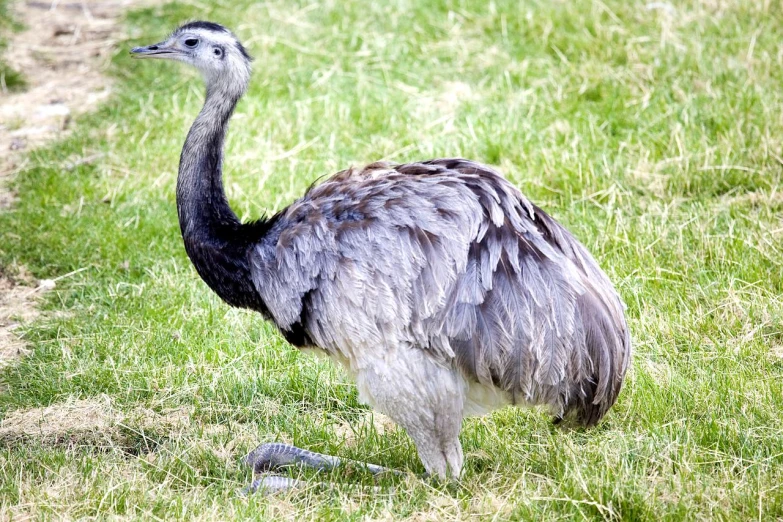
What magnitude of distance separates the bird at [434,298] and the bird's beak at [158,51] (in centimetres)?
98

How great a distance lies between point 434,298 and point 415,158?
10.4 feet

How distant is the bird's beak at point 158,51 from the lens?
5.17 meters

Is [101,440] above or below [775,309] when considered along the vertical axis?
below

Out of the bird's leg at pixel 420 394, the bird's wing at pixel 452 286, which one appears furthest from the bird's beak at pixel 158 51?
the bird's leg at pixel 420 394

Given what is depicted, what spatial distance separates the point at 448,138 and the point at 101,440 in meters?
3.40

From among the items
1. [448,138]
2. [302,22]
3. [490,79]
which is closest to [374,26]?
[302,22]

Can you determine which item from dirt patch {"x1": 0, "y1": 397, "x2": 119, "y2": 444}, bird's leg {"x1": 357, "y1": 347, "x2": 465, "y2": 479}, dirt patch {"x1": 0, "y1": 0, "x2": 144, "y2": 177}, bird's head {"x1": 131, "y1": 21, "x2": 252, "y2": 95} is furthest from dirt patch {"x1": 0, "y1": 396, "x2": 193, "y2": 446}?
dirt patch {"x1": 0, "y1": 0, "x2": 144, "y2": 177}

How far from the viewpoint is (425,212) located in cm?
437

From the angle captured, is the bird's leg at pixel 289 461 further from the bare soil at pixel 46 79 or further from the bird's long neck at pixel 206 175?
the bare soil at pixel 46 79

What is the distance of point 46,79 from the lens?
9195 millimetres

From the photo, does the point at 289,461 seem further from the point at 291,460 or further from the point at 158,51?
the point at 158,51

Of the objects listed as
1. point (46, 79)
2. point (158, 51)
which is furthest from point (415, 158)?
point (46, 79)

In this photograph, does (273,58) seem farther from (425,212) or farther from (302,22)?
(425,212)

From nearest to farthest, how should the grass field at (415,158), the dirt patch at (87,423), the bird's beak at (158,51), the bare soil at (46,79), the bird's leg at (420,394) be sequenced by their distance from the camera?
Answer: the bird's leg at (420,394), the grass field at (415,158), the dirt patch at (87,423), the bird's beak at (158,51), the bare soil at (46,79)
